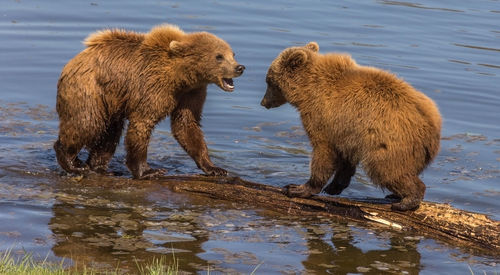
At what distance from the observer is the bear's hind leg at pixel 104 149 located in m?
10.8

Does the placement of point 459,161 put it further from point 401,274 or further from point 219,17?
point 219,17

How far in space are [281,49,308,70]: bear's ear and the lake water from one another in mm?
1562

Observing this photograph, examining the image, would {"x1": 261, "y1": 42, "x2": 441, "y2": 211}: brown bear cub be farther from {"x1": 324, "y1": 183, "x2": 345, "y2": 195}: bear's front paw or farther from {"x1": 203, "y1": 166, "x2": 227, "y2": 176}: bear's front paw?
{"x1": 203, "y1": 166, "x2": 227, "y2": 176}: bear's front paw

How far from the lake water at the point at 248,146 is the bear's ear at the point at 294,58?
156cm

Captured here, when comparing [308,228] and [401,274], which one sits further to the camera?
[308,228]

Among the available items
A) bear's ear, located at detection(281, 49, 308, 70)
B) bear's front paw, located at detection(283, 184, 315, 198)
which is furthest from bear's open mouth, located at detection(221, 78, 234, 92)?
bear's front paw, located at detection(283, 184, 315, 198)

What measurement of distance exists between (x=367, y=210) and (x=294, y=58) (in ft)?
5.77

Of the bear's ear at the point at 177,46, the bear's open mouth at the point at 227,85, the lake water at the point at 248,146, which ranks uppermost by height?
the bear's ear at the point at 177,46

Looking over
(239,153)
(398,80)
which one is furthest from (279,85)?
(239,153)

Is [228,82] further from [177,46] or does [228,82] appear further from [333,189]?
[333,189]

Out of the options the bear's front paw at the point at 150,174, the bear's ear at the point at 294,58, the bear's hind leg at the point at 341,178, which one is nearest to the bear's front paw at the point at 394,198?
the bear's hind leg at the point at 341,178

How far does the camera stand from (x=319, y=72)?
9.59 metres

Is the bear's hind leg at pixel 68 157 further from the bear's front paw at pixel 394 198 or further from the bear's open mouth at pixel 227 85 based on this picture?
the bear's front paw at pixel 394 198

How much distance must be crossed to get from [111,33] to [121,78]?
633 millimetres
